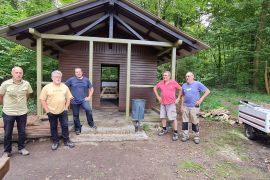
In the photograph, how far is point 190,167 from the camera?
4.73 meters

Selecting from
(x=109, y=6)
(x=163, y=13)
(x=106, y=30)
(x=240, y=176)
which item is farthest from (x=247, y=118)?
(x=163, y=13)

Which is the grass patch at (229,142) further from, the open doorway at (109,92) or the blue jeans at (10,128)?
the open doorway at (109,92)

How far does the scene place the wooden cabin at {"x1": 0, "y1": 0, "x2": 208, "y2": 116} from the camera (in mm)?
6625

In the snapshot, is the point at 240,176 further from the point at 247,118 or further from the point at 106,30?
the point at 106,30

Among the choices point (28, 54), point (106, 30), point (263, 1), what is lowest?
point (28, 54)

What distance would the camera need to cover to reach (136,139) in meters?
6.14

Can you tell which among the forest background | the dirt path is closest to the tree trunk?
the forest background

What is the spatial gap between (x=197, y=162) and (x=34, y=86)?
11.1 metres

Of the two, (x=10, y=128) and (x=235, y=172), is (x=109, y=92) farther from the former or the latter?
(x=235, y=172)

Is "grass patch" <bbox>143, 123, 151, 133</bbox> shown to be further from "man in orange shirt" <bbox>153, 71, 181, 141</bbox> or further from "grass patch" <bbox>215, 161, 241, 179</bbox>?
"grass patch" <bbox>215, 161, 241, 179</bbox>

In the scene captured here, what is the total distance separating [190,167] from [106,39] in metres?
4.38

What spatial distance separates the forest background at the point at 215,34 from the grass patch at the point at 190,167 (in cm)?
967

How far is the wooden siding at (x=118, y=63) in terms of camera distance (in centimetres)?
962

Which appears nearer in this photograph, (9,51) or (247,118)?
(247,118)
